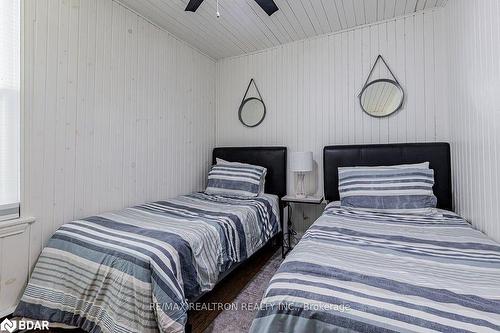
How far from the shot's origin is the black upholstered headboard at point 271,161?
2.98 metres

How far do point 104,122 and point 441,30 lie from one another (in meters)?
3.25

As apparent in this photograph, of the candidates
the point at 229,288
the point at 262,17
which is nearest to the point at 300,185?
the point at 229,288

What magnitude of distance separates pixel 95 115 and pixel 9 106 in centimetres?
54

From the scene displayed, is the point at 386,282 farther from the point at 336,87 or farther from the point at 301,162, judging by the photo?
the point at 336,87

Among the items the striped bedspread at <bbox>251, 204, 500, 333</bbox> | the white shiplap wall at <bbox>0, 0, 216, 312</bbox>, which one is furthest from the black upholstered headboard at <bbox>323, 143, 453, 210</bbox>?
the white shiplap wall at <bbox>0, 0, 216, 312</bbox>

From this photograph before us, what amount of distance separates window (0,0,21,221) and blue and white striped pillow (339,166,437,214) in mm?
2480

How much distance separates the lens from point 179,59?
2.95 m

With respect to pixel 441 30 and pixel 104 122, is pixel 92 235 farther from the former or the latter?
pixel 441 30

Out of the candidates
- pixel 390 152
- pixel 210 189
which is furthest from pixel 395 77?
pixel 210 189

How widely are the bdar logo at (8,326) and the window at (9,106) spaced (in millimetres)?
636

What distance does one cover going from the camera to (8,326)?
4.92 ft

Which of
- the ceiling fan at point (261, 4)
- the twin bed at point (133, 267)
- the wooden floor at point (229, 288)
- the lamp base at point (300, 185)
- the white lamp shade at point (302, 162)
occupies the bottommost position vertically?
the wooden floor at point (229, 288)

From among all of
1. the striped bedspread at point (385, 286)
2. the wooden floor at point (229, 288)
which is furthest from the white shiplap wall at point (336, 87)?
the striped bedspread at point (385, 286)

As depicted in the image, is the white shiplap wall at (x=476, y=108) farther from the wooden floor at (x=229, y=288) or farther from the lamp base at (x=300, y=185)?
the wooden floor at (x=229, y=288)
